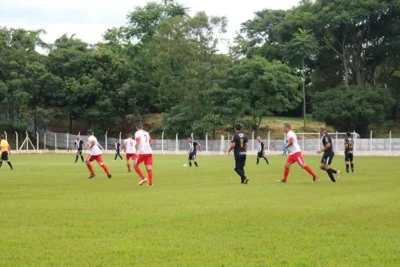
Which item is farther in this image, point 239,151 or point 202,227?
point 239,151

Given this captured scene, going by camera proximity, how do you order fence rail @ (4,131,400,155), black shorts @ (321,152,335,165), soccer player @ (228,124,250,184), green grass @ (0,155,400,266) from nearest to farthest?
green grass @ (0,155,400,266) → soccer player @ (228,124,250,184) → black shorts @ (321,152,335,165) → fence rail @ (4,131,400,155)

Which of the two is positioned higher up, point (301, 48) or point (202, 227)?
point (301, 48)

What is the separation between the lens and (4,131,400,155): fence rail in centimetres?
6228

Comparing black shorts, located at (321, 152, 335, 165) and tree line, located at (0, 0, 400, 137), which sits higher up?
tree line, located at (0, 0, 400, 137)

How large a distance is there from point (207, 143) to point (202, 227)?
6107cm

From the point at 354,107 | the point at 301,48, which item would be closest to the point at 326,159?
the point at 354,107

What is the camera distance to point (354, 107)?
7019 cm

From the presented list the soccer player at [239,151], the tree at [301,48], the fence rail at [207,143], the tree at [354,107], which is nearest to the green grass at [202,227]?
the soccer player at [239,151]

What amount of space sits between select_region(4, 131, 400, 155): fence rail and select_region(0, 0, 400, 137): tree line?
1.87 m

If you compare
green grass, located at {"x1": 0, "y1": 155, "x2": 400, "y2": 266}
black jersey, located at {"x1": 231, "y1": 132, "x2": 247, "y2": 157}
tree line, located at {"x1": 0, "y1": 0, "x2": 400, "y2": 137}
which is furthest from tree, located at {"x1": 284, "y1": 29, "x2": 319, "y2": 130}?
green grass, located at {"x1": 0, "y1": 155, "x2": 400, "y2": 266}

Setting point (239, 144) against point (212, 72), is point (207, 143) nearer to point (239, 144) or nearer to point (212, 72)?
point (212, 72)

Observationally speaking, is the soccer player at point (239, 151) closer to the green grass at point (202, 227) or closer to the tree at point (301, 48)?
the green grass at point (202, 227)

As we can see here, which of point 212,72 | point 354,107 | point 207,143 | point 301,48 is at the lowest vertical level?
point 207,143

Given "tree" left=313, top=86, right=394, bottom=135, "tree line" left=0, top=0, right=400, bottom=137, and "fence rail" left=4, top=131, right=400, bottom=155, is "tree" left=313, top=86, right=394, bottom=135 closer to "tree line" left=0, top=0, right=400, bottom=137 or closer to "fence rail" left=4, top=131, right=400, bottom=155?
"tree line" left=0, top=0, right=400, bottom=137
